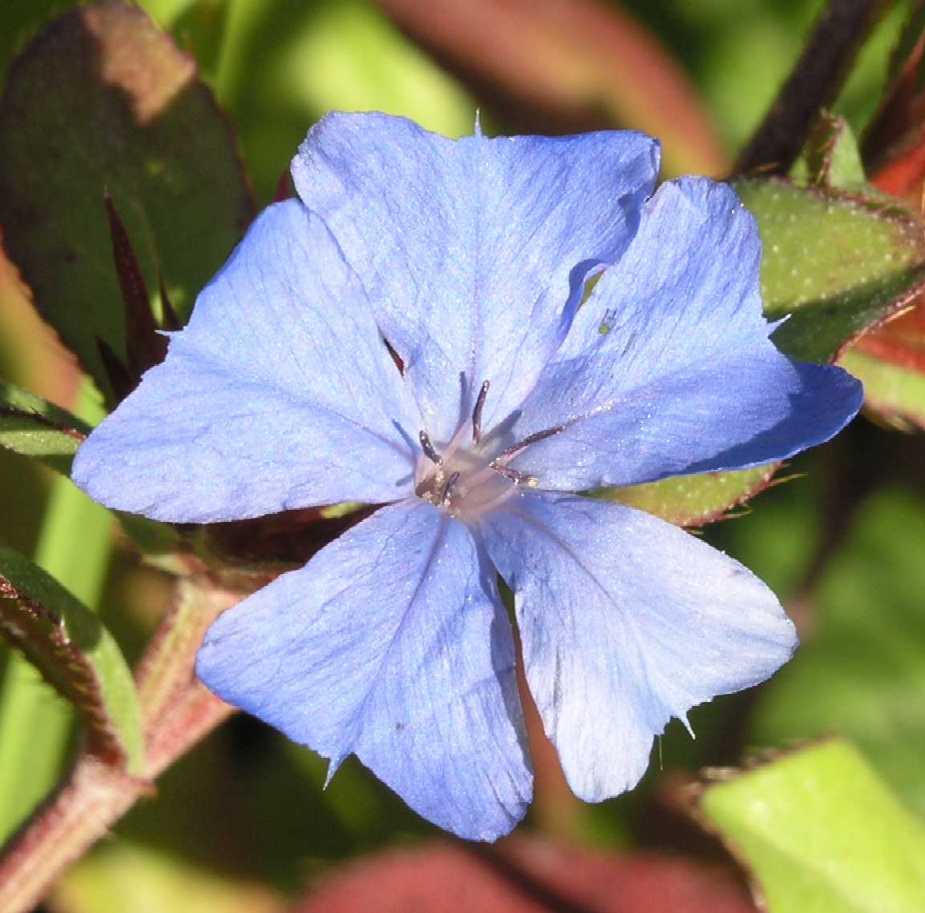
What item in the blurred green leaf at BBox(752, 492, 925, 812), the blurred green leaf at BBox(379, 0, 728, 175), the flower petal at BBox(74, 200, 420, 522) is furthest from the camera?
the blurred green leaf at BBox(752, 492, 925, 812)

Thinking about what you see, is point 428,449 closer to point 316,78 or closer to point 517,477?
point 517,477

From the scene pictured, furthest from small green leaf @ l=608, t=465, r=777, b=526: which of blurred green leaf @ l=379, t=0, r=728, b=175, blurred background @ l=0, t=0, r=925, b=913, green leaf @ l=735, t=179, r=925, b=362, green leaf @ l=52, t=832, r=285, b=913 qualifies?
green leaf @ l=52, t=832, r=285, b=913

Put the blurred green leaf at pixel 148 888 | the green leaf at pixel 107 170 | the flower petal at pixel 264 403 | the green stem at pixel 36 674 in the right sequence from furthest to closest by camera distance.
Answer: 1. the blurred green leaf at pixel 148 888
2. the green stem at pixel 36 674
3. the green leaf at pixel 107 170
4. the flower petal at pixel 264 403

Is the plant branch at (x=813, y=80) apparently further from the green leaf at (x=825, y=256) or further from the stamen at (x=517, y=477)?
the stamen at (x=517, y=477)

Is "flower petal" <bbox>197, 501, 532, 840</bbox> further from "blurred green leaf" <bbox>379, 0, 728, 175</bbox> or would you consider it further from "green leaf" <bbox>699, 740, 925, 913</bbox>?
"blurred green leaf" <bbox>379, 0, 728, 175</bbox>

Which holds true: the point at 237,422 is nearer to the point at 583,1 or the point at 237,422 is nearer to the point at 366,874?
the point at 366,874

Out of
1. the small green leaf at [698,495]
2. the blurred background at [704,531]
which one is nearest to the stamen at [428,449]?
the small green leaf at [698,495]
